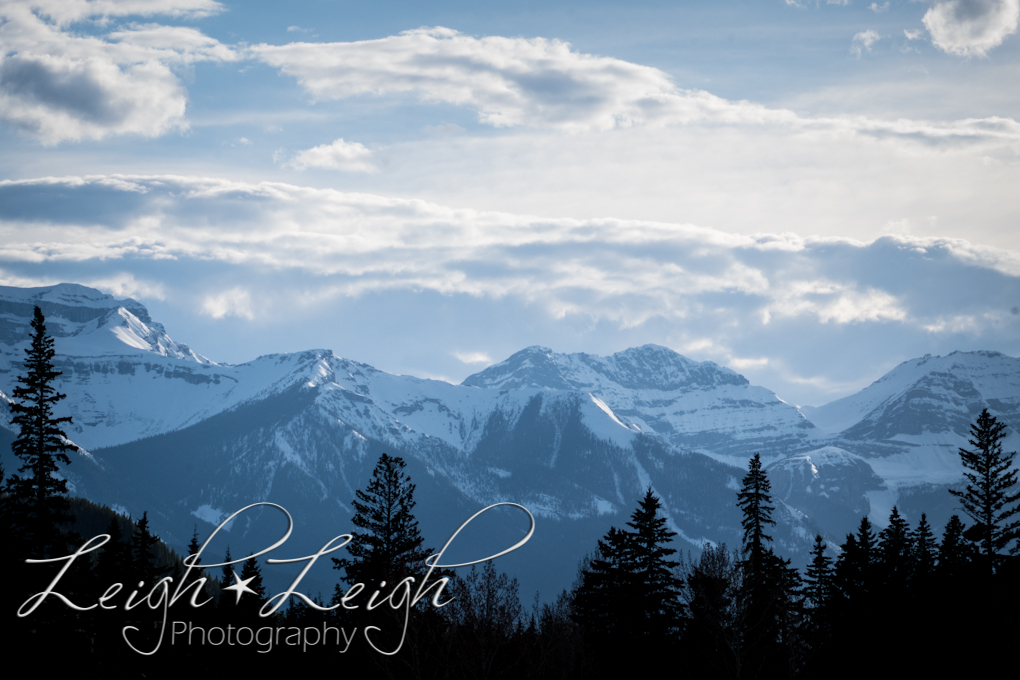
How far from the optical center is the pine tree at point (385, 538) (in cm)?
6706

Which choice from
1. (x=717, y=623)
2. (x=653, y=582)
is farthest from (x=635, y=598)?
(x=717, y=623)

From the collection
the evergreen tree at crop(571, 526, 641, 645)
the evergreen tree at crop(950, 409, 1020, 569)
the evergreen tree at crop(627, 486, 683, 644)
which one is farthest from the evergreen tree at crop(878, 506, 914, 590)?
the evergreen tree at crop(571, 526, 641, 645)

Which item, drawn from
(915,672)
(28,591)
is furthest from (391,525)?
(915,672)

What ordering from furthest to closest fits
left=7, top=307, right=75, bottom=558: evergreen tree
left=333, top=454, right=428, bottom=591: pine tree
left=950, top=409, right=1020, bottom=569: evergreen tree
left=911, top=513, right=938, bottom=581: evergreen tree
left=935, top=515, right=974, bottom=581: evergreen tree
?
left=911, top=513, right=938, bottom=581: evergreen tree < left=950, top=409, right=1020, bottom=569: evergreen tree < left=935, top=515, right=974, bottom=581: evergreen tree < left=333, top=454, right=428, bottom=591: pine tree < left=7, top=307, right=75, bottom=558: evergreen tree

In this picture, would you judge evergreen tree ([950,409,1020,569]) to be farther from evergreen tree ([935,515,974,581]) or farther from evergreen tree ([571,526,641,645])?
evergreen tree ([571,526,641,645])

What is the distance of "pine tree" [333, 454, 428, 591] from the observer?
67.1m

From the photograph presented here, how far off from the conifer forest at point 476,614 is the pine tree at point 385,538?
207 millimetres

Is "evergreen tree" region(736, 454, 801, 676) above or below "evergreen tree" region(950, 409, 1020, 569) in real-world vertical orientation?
below

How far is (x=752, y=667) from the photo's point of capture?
5662cm

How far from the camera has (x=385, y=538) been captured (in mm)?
73750

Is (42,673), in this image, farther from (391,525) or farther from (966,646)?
(966,646)

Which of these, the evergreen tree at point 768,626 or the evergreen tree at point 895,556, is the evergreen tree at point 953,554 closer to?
the evergreen tree at point 895,556

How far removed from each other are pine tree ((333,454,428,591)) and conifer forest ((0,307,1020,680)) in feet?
0.68

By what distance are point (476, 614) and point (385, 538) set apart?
60.0ft
